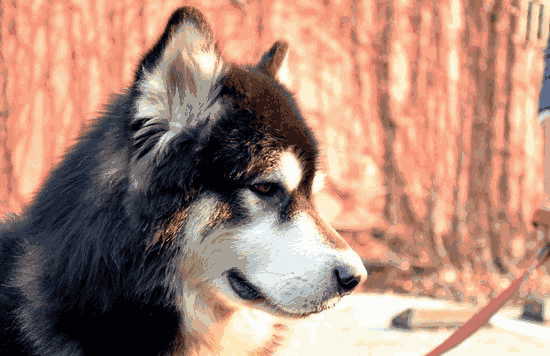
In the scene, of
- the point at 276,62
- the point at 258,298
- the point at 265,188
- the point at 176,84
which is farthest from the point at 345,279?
the point at 276,62

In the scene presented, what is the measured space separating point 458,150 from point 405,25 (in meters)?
1.58

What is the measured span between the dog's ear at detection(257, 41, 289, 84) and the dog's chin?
97 centimetres

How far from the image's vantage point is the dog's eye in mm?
2266

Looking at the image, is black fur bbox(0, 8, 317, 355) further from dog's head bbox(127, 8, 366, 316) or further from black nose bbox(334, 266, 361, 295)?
black nose bbox(334, 266, 361, 295)

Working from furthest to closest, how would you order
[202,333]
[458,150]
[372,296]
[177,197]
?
1. [458,150]
2. [372,296]
3. [202,333]
4. [177,197]

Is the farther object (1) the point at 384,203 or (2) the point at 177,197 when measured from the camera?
(1) the point at 384,203

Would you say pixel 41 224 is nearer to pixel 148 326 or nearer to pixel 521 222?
pixel 148 326

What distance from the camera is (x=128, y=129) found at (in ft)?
7.33

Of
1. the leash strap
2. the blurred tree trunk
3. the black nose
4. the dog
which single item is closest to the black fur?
the dog

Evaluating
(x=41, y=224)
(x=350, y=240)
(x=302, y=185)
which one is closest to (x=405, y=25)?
(x=350, y=240)

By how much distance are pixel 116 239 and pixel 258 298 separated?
1.80ft

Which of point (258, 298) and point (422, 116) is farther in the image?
point (422, 116)

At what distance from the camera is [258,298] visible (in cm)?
226

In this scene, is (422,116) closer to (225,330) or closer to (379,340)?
(379,340)
